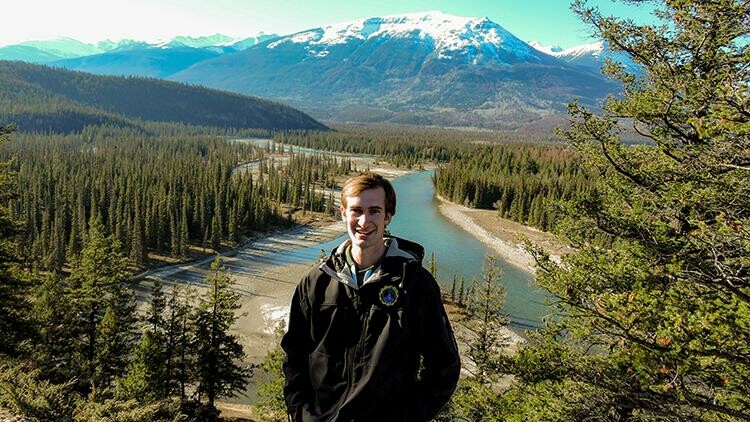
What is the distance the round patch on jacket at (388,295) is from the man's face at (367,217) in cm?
50

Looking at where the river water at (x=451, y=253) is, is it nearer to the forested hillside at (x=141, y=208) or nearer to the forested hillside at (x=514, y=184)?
the forested hillside at (x=514, y=184)

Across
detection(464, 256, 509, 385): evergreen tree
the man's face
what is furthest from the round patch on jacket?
detection(464, 256, 509, 385): evergreen tree

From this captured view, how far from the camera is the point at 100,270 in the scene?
26.4 meters

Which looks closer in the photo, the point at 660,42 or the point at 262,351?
the point at 660,42

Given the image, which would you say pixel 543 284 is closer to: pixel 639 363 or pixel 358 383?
pixel 639 363

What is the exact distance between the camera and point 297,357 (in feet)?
16.6

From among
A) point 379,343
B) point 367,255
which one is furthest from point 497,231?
point 379,343

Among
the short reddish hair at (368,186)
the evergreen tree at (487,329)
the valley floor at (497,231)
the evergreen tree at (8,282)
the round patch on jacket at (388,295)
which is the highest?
the short reddish hair at (368,186)

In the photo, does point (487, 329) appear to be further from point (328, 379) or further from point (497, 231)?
point (497, 231)

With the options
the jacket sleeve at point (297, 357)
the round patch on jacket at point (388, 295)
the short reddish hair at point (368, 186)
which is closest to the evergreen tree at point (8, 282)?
the jacket sleeve at point (297, 357)

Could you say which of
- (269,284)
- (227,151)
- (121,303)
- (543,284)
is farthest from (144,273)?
(227,151)

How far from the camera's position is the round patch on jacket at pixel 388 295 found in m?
4.43

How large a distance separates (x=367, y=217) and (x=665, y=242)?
7213mm

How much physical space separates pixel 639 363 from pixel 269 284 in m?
50.8
